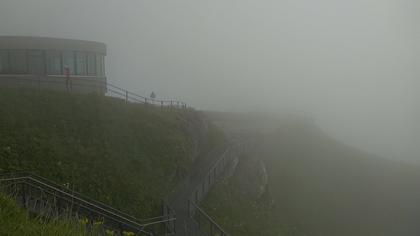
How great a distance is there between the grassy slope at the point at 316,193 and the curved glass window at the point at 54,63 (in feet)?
43.3

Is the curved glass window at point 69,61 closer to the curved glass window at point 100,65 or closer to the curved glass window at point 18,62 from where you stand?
the curved glass window at point 100,65

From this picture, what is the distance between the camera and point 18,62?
96.0 feet

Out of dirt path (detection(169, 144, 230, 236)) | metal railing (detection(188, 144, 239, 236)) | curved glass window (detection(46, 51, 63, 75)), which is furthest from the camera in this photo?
curved glass window (detection(46, 51, 63, 75))

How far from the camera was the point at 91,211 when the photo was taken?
14984 mm

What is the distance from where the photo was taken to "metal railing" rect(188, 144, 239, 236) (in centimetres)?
1825

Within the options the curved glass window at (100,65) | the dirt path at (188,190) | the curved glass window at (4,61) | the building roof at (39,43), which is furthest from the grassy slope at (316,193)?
the curved glass window at (4,61)

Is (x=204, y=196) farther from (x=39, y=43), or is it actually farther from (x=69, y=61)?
(x=39, y=43)

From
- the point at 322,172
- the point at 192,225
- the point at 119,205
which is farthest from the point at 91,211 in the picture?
the point at 322,172

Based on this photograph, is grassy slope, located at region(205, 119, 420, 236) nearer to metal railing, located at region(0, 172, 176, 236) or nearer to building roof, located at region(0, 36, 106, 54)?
metal railing, located at region(0, 172, 176, 236)

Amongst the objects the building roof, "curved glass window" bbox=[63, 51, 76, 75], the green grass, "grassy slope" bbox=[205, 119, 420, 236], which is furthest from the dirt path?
the building roof

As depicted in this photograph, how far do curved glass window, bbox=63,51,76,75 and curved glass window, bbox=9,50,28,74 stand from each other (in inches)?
93.0

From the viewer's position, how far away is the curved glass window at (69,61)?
30156 mm

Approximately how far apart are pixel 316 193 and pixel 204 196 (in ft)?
50.1

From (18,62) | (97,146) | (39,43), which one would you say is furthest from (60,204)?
(39,43)
